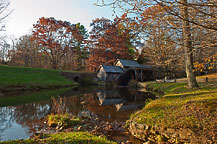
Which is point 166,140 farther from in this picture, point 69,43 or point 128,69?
point 69,43

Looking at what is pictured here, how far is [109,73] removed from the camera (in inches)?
1206

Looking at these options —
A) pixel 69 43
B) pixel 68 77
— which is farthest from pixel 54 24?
pixel 68 77

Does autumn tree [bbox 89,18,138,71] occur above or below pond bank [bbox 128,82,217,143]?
above

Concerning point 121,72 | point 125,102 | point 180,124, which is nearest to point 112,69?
point 121,72

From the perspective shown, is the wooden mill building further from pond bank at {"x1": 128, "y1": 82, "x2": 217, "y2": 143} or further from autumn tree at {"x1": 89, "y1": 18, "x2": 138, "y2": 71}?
pond bank at {"x1": 128, "y1": 82, "x2": 217, "y2": 143}

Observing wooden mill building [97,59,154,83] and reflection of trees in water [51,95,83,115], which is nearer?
reflection of trees in water [51,95,83,115]

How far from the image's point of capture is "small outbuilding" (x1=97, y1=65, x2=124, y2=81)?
99.5ft

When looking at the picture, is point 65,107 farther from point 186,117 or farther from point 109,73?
point 109,73

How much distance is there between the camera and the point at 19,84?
1789 cm

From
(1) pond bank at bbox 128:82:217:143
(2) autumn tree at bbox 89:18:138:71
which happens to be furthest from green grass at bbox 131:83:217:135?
(2) autumn tree at bbox 89:18:138:71

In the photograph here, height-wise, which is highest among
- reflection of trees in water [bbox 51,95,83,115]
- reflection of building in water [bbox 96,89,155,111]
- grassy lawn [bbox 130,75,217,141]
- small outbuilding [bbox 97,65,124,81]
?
small outbuilding [bbox 97,65,124,81]

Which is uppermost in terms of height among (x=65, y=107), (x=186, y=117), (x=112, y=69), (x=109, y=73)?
(x=112, y=69)

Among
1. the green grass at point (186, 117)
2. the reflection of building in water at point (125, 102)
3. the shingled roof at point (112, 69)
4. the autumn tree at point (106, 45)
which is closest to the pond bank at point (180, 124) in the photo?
the green grass at point (186, 117)

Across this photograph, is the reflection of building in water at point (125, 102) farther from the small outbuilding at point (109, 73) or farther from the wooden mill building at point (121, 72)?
the wooden mill building at point (121, 72)
